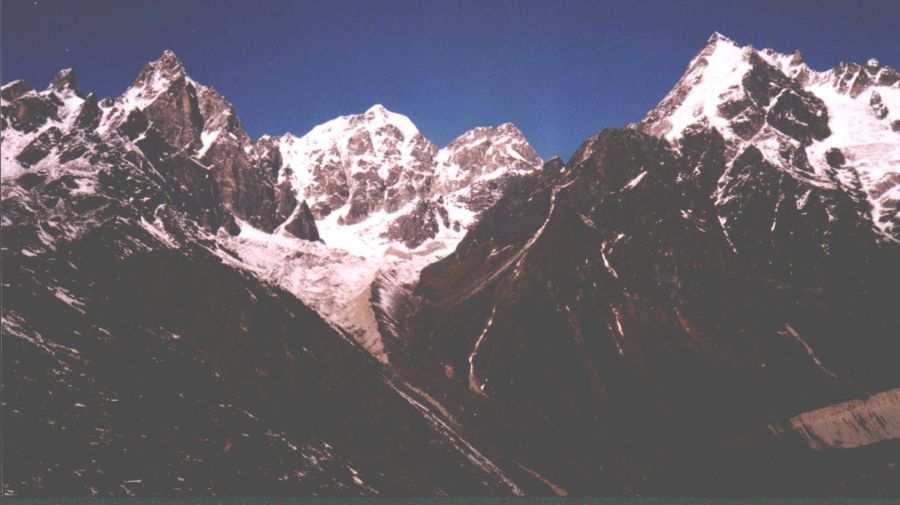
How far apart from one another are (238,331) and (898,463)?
227 ft

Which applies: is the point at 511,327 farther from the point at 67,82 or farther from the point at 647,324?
the point at 67,82

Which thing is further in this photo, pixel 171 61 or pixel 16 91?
pixel 171 61

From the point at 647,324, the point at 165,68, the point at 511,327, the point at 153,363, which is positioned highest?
the point at 165,68

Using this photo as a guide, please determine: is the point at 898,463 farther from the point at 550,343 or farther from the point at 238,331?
the point at 238,331

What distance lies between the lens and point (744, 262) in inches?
4070

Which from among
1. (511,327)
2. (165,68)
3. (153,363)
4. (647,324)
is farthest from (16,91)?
(165,68)

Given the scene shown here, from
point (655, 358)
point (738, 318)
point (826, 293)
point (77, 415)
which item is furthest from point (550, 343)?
point (77, 415)

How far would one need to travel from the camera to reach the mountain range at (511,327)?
2331 inches

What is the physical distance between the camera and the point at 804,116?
444ft

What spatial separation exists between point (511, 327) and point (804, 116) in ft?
246

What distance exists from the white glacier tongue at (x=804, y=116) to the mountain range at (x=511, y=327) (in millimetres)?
678

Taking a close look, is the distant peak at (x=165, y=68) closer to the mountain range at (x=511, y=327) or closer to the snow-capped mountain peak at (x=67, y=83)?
the mountain range at (x=511, y=327)

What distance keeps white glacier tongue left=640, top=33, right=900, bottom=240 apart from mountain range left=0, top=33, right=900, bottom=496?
678 millimetres

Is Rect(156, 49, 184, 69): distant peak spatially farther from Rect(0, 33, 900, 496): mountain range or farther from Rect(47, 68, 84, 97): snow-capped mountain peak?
Rect(47, 68, 84, 97): snow-capped mountain peak
